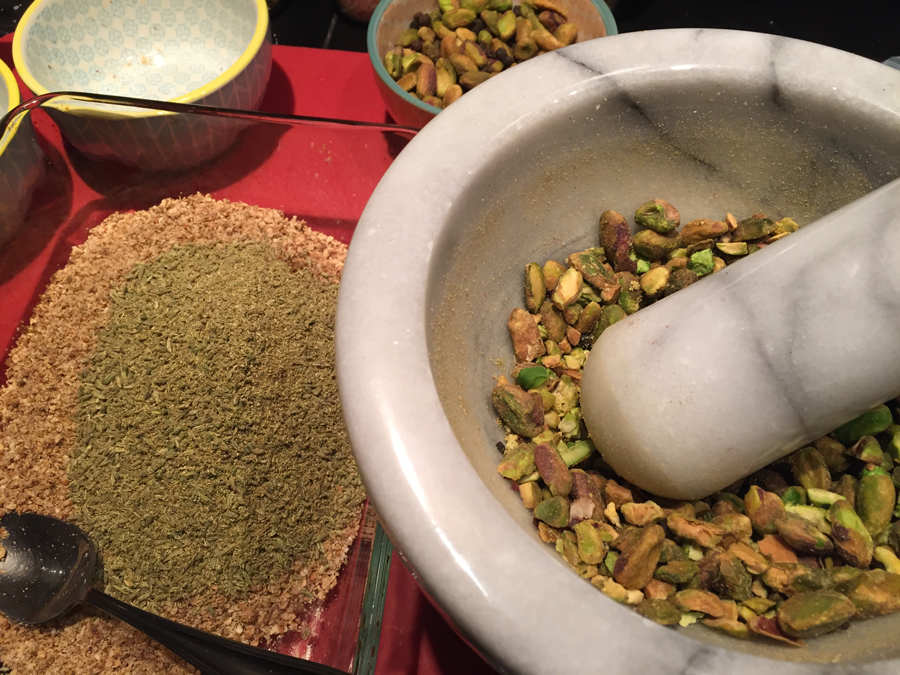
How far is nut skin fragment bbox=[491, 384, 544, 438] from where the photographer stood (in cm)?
62

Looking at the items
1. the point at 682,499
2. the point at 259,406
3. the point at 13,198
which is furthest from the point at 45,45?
the point at 682,499

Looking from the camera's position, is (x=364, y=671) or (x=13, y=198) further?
(x=13, y=198)

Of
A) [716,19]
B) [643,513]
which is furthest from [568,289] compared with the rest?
[716,19]

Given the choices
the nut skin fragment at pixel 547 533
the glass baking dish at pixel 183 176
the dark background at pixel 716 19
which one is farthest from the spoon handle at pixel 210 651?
the dark background at pixel 716 19

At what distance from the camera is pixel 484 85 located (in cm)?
63

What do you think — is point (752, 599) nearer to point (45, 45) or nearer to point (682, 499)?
point (682, 499)

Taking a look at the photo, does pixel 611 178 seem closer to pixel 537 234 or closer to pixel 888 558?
pixel 537 234

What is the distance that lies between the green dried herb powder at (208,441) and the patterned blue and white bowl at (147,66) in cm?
23

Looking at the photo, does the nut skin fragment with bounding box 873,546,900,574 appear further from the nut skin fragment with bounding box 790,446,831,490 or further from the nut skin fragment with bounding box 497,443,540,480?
the nut skin fragment with bounding box 497,443,540,480

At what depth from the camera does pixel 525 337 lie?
67cm

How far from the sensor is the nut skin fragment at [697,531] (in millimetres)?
553

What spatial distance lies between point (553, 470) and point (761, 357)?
197 mm

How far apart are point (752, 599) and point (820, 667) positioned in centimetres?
9

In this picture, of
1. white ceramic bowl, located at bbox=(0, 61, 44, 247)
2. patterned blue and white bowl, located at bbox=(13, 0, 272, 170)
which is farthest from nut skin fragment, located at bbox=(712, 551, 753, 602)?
white ceramic bowl, located at bbox=(0, 61, 44, 247)
